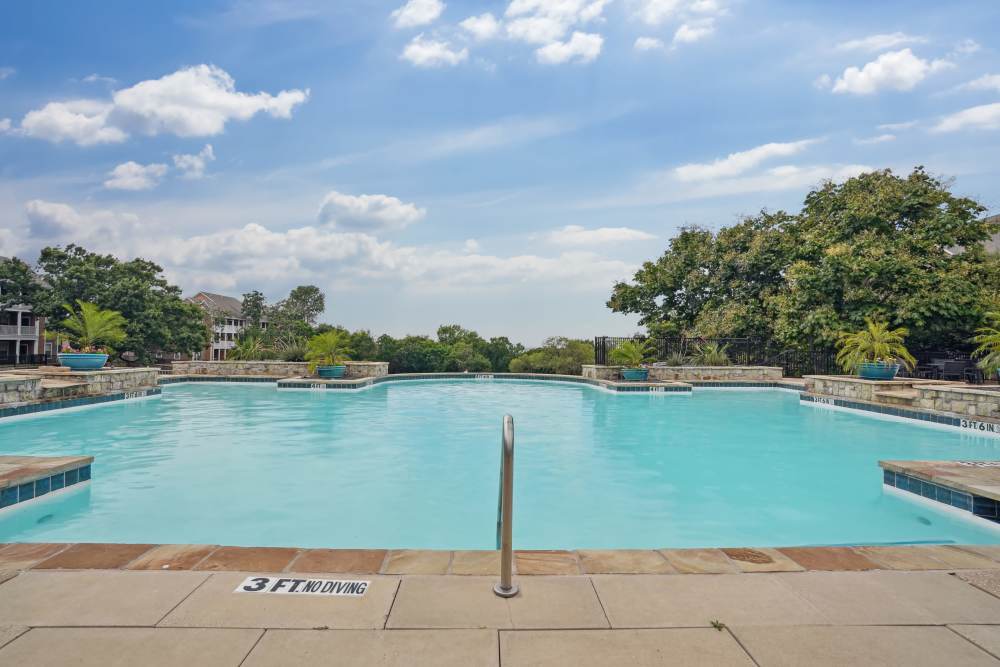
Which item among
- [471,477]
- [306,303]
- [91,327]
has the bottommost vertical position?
[471,477]

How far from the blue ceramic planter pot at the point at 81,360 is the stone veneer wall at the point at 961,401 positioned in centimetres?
1831

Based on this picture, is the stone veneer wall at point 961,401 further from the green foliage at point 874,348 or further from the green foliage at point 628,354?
the green foliage at point 628,354

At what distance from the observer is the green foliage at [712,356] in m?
19.0

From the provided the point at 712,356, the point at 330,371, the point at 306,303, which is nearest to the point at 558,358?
the point at 712,356

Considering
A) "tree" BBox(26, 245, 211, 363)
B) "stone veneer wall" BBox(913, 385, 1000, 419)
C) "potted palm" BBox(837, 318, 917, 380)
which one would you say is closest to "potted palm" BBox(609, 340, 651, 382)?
"potted palm" BBox(837, 318, 917, 380)

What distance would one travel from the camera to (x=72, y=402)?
1099 cm

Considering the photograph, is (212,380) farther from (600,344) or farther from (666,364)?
(666,364)

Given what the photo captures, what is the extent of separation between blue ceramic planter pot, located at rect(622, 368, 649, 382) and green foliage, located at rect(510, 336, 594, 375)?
9.87 ft

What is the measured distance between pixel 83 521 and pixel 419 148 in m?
15.7

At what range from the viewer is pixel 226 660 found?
6.48 feet

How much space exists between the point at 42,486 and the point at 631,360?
15.3 metres

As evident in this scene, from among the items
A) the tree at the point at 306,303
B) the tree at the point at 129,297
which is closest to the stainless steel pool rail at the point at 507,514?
the tree at the point at 129,297

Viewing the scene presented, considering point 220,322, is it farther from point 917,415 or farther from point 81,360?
point 917,415

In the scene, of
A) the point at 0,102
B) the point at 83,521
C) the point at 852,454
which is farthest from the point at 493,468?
the point at 0,102
